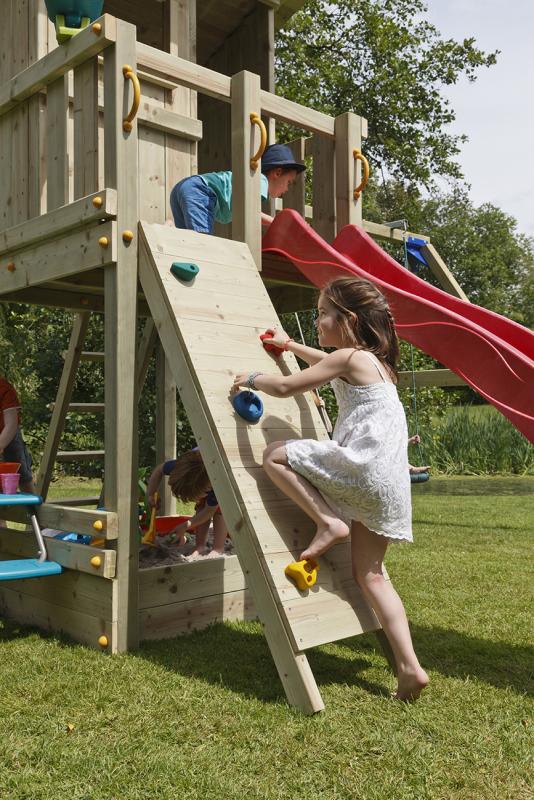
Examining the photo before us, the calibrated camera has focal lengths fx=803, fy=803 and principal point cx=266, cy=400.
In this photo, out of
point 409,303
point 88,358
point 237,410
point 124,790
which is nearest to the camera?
point 124,790

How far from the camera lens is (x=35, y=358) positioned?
44.3 feet

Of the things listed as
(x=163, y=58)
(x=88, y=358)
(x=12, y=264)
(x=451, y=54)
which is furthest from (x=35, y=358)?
(x=451, y=54)

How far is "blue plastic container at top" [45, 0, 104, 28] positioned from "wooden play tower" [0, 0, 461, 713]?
0.26m

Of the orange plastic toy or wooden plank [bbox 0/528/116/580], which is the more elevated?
the orange plastic toy

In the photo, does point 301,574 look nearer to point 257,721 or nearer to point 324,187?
point 257,721

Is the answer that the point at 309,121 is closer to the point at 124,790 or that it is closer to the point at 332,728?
the point at 332,728

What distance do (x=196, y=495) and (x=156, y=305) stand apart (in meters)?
1.47

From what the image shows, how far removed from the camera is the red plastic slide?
365cm

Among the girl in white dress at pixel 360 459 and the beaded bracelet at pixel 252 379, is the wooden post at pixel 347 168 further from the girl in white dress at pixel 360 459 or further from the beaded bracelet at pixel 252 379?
the beaded bracelet at pixel 252 379

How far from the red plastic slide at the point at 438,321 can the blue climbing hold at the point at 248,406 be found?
0.86m

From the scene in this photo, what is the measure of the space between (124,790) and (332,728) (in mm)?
827

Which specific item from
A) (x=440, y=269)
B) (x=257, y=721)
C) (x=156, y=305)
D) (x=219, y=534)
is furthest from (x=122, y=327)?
(x=440, y=269)

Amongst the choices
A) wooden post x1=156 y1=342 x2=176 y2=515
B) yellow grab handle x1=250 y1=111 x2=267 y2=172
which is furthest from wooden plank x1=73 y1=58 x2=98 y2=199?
wooden post x1=156 y1=342 x2=176 y2=515

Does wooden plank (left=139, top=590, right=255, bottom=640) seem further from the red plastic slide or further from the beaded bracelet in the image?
the red plastic slide
